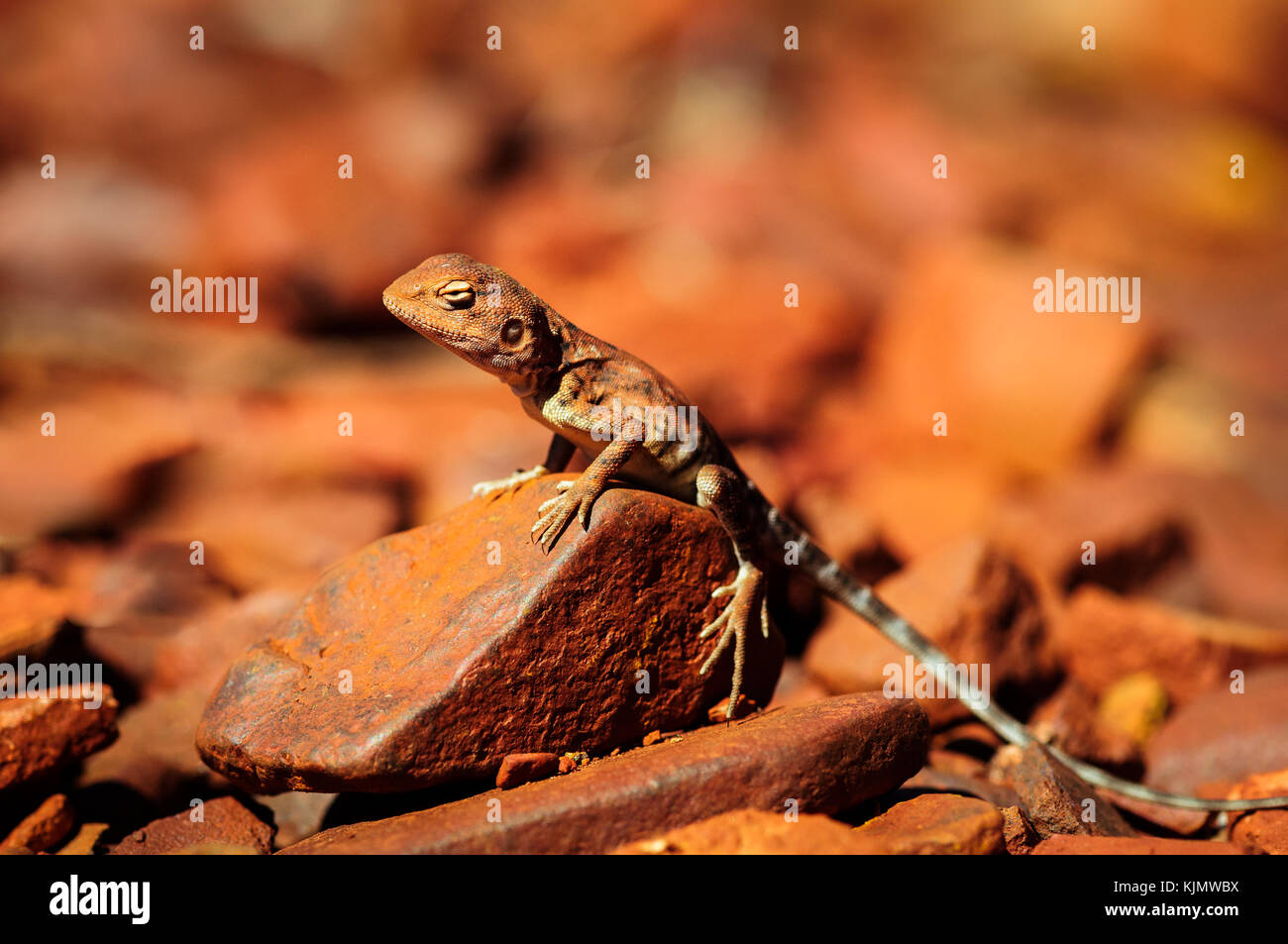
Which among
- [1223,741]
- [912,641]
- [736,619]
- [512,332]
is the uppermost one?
[512,332]

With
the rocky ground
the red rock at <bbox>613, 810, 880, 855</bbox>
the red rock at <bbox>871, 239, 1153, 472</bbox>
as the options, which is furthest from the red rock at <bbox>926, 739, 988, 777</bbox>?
the red rock at <bbox>871, 239, 1153, 472</bbox>

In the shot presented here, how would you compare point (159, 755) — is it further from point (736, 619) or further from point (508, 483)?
point (736, 619)

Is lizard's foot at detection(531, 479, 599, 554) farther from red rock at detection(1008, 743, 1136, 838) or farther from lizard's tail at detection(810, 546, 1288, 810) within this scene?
red rock at detection(1008, 743, 1136, 838)

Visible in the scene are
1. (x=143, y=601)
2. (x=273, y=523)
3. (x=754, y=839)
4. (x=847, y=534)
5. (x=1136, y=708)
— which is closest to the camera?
(x=754, y=839)

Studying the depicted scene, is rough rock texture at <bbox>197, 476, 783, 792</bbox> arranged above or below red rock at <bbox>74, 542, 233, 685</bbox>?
above

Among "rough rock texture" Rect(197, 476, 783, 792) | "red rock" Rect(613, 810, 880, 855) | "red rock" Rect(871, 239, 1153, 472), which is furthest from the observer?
"red rock" Rect(871, 239, 1153, 472)

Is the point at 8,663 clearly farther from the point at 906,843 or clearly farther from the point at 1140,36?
the point at 1140,36

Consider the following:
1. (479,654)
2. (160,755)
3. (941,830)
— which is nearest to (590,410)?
(479,654)
